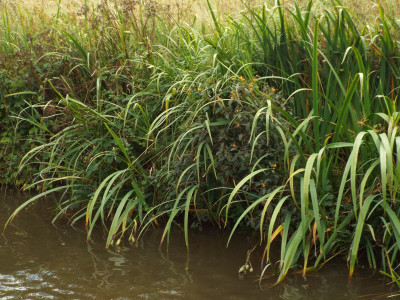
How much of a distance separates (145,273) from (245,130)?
3.78 ft

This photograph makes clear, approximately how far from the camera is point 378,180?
354 cm

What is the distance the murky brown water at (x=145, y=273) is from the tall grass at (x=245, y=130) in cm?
12

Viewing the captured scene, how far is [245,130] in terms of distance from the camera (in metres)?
3.93

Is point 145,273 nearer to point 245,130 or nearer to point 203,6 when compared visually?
point 245,130

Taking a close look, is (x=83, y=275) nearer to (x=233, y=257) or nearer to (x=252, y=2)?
(x=233, y=257)

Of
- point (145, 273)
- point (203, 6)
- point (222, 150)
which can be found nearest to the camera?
point (145, 273)

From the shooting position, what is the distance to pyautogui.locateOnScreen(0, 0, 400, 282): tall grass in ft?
11.4

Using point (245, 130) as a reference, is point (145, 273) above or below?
below

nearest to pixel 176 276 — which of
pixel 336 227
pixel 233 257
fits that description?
pixel 233 257

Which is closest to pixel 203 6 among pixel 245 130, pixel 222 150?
pixel 245 130

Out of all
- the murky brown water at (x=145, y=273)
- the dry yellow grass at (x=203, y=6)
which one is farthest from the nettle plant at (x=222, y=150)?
the dry yellow grass at (x=203, y=6)

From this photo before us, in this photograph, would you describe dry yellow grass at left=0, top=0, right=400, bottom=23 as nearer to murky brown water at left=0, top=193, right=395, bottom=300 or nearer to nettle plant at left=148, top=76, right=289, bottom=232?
nettle plant at left=148, top=76, right=289, bottom=232

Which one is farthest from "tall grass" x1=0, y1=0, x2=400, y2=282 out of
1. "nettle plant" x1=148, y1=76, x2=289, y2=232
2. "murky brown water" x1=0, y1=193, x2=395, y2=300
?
"murky brown water" x1=0, y1=193, x2=395, y2=300

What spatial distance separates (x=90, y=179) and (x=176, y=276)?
138 centimetres
